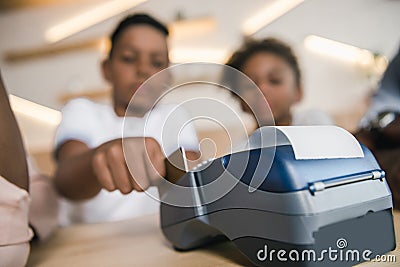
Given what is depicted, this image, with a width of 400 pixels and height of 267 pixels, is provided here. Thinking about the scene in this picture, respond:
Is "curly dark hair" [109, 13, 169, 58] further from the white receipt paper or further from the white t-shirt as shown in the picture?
the white receipt paper

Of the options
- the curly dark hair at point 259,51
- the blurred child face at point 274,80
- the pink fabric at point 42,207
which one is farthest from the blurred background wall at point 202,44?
the pink fabric at point 42,207

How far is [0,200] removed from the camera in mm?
313

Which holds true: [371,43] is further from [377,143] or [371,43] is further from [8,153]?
[8,153]

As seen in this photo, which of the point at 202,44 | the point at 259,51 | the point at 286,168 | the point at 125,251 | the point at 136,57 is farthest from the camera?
the point at 202,44

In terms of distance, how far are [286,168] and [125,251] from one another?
0.20 m

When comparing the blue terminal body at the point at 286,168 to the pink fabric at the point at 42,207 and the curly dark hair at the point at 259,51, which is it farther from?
the curly dark hair at the point at 259,51

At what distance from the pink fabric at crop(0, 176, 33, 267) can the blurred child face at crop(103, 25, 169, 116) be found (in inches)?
17.6

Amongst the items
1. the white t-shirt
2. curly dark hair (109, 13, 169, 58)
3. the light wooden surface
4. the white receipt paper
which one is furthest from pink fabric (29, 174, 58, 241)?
curly dark hair (109, 13, 169, 58)

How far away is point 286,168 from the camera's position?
271 millimetres

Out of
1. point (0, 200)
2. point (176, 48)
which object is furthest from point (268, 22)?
point (0, 200)

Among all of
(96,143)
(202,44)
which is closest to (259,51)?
(96,143)

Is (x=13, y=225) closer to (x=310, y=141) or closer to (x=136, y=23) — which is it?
(x=310, y=141)

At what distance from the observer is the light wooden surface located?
0.34m

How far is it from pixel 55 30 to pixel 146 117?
1.98 metres
